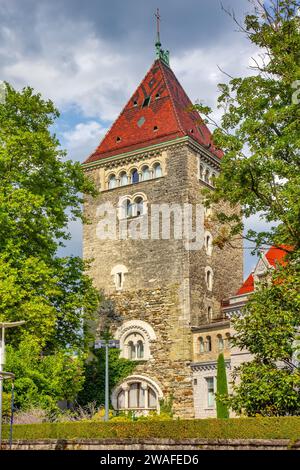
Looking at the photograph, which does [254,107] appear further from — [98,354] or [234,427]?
[98,354]

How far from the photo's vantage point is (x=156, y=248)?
39000 mm

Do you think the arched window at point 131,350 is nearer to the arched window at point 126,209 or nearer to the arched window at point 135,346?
the arched window at point 135,346

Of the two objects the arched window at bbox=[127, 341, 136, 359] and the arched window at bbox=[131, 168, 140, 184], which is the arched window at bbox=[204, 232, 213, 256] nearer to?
the arched window at bbox=[131, 168, 140, 184]

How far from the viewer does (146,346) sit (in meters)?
37.8

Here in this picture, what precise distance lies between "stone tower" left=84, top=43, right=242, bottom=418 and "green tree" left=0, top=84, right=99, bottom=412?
8870mm

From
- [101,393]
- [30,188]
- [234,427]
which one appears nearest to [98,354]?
[101,393]

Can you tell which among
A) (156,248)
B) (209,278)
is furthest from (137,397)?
(156,248)

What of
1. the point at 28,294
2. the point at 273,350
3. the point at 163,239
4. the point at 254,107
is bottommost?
the point at 273,350

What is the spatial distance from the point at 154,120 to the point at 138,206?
5.60 meters

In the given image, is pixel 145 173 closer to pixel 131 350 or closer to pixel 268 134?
pixel 131 350

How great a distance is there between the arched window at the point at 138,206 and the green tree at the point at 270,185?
66.6 feet

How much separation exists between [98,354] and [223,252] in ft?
31.5
